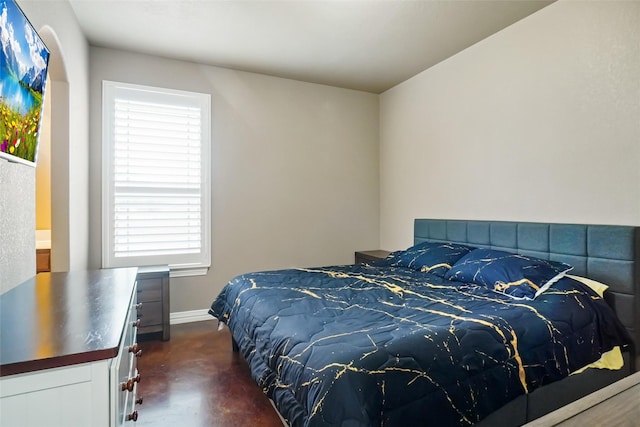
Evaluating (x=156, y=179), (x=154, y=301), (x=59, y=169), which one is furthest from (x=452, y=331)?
(x=156, y=179)

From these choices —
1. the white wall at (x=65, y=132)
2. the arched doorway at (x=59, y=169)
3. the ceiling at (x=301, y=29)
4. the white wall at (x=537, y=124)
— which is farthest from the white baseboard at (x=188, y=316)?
the ceiling at (x=301, y=29)

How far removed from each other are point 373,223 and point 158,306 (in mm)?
2778

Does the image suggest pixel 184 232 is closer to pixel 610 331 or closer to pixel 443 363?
pixel 443 363

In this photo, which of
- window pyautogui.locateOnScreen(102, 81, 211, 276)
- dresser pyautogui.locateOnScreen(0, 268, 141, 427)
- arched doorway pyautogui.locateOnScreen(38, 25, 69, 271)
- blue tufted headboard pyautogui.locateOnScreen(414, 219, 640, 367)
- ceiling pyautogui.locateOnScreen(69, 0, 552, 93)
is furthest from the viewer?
window pyautogui.locateOnScreen(102, 81, 211, 276)

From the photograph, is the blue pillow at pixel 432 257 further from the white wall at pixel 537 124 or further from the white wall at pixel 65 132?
the white wall at pixel 65 132

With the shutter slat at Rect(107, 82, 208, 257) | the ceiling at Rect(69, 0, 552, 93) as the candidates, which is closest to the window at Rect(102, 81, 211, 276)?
the shutter slat at Rect(107, 82, 208, 257)

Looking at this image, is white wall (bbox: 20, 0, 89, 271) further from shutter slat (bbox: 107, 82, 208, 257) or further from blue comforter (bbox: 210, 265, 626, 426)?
blue comforter (bbox: 210, 265, 626, 426)

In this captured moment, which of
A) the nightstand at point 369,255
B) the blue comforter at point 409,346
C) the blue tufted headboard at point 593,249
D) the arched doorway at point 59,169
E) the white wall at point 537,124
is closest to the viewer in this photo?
the blue comforter at point 409,346

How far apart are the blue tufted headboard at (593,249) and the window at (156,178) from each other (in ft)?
9.69

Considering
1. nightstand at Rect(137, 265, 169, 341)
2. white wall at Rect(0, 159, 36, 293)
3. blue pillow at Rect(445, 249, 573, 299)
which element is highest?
white wall at Rect(0, 159, 36, 293)

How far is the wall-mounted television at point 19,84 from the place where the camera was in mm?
1332

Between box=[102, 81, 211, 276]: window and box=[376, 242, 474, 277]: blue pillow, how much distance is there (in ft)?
6.84

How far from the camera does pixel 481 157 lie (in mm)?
3170

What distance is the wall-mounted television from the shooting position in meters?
1.33
